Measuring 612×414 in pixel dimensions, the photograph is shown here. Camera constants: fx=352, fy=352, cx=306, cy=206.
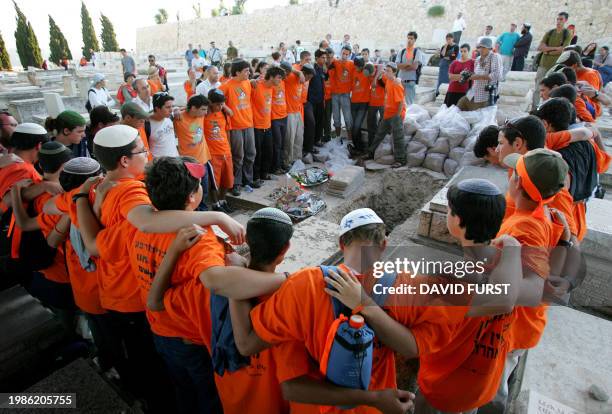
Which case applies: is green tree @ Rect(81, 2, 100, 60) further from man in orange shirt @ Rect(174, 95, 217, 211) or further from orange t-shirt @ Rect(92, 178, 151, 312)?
orange t-shirt @ Rect(92, 178, 151, 312)

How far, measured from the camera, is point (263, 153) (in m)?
6.16

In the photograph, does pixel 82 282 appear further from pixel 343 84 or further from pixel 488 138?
pixel 343 84

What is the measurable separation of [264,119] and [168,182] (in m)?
4.42

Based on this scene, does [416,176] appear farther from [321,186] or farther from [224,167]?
[224,167]

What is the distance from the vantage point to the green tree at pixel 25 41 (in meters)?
20.5

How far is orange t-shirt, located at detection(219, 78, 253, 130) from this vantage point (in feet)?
17.4

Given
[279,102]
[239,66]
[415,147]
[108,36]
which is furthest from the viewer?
[108,36]

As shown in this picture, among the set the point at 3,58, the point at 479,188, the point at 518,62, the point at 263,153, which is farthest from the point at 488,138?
the point at 3,58

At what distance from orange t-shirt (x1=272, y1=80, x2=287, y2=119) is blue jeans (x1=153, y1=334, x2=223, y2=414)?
483 centimetres

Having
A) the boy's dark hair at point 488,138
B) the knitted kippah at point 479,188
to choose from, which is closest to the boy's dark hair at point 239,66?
the boy's dark hair at point 488,138

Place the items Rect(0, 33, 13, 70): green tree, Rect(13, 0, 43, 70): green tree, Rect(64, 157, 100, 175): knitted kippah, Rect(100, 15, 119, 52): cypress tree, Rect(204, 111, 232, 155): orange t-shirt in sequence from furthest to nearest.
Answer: Rect(100, 15, 119, 52): cypress tree, Rect(13, 0, 43, 70): green tree, Rect(0, 33, 13, 70): green tree, Rect(204, 111, 232, 155): orange t-shirt, Rect(64, 157, 100, 175): knitted kippah

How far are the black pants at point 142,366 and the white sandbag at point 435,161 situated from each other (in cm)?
542

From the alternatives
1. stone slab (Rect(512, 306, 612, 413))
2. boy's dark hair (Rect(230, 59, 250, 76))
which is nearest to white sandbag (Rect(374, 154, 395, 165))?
boy's dark hair (Rect(230, 59, 250, 76))

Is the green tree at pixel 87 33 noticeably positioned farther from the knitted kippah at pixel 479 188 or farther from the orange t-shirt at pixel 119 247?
the knitted kippah at pixel 479 188
